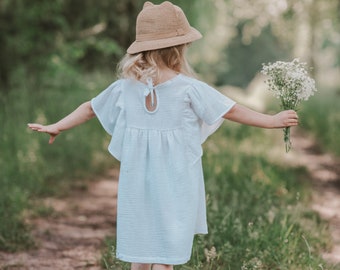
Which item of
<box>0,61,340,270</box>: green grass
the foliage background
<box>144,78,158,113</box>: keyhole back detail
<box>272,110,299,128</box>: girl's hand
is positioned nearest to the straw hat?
<box>144,78,158,113</box>: keyhole back detail

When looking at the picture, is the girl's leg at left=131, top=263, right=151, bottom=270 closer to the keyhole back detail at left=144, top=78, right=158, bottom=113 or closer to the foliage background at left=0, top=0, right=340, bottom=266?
the keyhole back detail at left=144, top=78, right=158, bottom=113

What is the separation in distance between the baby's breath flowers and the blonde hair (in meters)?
0.43

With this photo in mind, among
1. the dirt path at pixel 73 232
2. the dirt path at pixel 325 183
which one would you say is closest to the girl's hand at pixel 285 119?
the dirt path at pixel 325 183

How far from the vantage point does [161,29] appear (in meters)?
3.22

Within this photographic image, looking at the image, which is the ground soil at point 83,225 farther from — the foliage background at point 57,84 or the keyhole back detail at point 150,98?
the keyhole back detail at point 150,98

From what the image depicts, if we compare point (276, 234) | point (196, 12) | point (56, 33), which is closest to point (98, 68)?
point (196, 12)

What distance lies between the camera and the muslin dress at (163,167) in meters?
3.19

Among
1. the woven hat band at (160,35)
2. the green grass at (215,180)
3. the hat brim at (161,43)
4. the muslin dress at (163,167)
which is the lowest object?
the green grass at (215,180)

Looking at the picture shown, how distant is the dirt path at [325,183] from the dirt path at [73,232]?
5.78ft

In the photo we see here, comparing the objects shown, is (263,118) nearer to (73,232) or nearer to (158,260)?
(158,260)

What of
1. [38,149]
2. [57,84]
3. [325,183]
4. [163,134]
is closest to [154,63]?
[163,134]

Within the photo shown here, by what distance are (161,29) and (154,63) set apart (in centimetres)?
18

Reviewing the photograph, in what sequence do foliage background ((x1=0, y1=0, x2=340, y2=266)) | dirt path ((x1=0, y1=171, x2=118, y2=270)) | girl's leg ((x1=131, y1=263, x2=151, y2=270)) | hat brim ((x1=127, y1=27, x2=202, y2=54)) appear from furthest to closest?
foliage background ((x1=0, y1=0, x2=340, y2=266)) < dirt path ((x1=0, y1=171, x2=118, y2=270)) < girl's leg ((x1=131, y1=263, x2=151, y2=270)) < hat brim ((x1=127, y1=27, x2=202, y2=54))

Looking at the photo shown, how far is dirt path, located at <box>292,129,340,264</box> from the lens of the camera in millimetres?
5271
